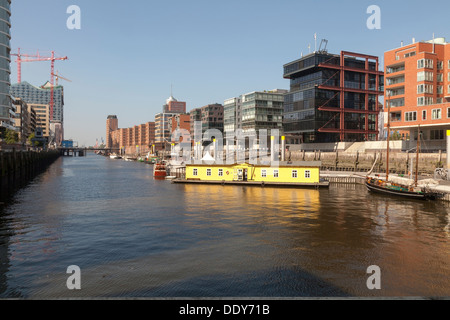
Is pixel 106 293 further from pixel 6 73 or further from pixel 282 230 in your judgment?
pixel 6 73

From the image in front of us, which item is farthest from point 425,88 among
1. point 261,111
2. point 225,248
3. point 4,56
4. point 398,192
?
point 4,56

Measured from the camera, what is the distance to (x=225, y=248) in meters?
27.6

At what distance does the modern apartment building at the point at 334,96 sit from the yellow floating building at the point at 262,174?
2171 inches

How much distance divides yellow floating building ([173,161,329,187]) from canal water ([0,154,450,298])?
16.6 meters

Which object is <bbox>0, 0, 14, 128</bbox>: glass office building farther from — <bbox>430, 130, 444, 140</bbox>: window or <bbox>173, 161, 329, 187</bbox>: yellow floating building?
<bbox>430, 130, 444, 140</bbox>: window

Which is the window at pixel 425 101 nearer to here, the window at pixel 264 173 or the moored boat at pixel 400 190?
the moored boat at pixel 400 190

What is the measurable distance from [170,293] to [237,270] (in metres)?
5.47

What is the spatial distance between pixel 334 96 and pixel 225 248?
106659 mm

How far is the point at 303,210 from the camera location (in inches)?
1747

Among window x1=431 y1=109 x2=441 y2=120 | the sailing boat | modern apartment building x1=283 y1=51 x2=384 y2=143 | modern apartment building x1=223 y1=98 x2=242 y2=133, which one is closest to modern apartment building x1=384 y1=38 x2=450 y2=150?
window x1=431 y1=109 x2=441 y2=120

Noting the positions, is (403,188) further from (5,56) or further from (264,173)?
(5,56)

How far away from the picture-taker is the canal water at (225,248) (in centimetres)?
2002

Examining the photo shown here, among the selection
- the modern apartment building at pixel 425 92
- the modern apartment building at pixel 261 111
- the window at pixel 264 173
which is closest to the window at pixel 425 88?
the modern apartment building at pixel 425 92
